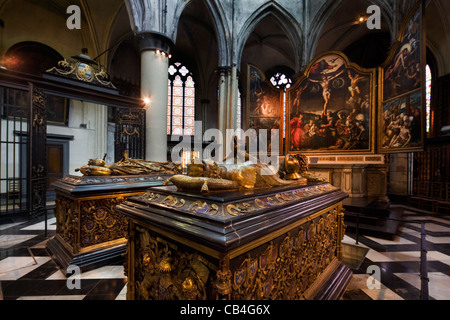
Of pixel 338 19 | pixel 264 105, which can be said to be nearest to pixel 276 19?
pixel 338 19

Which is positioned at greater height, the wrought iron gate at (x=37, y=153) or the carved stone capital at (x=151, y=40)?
the carved stone capital at (x=151, y=40)

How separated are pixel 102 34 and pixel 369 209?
11304 millimetres

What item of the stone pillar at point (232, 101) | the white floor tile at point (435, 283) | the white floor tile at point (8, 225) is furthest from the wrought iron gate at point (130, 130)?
the white floor tile at point (435, 283)

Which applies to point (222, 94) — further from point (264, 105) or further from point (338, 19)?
point (338, 19)

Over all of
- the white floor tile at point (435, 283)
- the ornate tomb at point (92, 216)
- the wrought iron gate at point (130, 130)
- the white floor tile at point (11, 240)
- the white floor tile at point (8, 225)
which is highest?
the wrought iron gate at point (130, 130)

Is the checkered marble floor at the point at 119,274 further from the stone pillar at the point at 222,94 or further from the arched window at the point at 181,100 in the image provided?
the arched window at the point at 181,100

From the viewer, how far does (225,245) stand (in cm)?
71

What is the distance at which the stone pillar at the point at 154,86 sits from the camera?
5375 mm

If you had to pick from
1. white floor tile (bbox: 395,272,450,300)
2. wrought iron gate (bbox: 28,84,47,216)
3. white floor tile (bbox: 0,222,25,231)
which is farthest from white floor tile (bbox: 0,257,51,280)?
white floor tile (bbox: 395,272,450,300)

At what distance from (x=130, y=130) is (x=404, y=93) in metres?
6.99

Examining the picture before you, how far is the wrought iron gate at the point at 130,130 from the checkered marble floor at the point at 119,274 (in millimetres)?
2961
